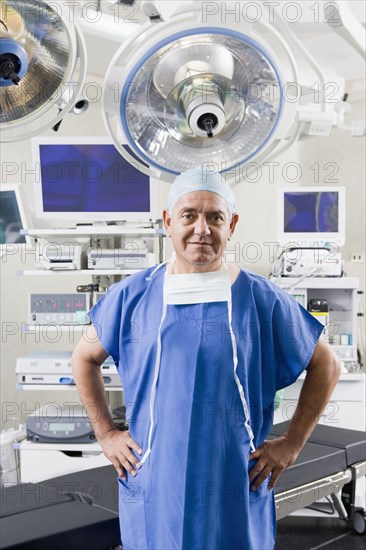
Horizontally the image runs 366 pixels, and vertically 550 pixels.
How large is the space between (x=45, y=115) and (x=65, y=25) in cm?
12

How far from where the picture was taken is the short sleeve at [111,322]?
141cm

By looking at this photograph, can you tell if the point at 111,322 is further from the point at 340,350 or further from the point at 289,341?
the point at 340,350

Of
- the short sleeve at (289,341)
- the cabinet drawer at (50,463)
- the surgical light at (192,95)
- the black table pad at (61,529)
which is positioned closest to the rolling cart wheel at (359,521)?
the cabinet drawer at (50,463)

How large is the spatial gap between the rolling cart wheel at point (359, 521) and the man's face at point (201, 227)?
2048 mm

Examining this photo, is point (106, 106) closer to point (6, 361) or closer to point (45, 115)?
point (45, 115)

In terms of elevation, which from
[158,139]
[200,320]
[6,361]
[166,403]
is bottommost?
[6,361]

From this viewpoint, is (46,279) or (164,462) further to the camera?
(46,279)

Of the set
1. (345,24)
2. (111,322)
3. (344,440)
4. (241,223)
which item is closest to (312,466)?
(344,440)

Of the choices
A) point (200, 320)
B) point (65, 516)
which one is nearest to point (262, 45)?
point (200, 320)

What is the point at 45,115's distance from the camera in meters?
0.74

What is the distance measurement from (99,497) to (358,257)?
9.93ft

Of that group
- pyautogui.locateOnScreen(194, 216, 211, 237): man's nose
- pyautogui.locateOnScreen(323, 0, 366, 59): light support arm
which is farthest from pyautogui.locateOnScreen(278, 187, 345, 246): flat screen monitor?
pyautogui.locateOnScreen(323, 0, 366, 59): light support arm

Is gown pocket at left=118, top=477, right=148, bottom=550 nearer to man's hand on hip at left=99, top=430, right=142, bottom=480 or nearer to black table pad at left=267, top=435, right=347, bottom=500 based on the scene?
man's hand on hip at left=99, top=430, right=142, bottom=480

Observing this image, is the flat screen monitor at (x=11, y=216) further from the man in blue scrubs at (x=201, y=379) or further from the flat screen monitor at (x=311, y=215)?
the man in blue scrubs at (x=201, y=379)
